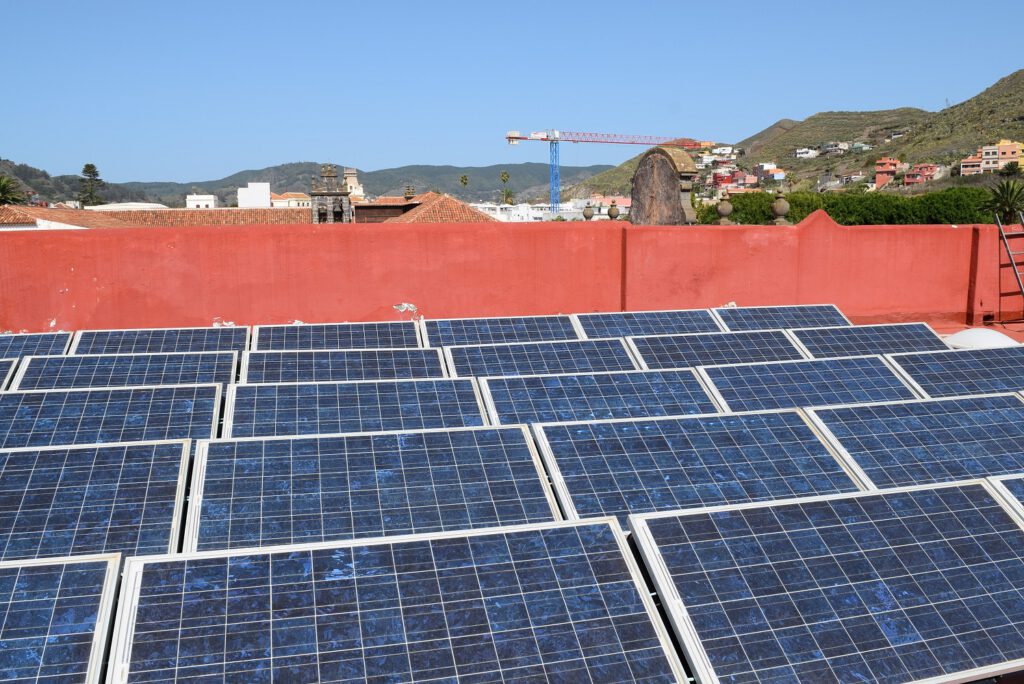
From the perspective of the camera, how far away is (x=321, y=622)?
4246 mm

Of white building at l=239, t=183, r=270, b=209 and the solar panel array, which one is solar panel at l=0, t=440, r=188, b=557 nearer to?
the solar panel array

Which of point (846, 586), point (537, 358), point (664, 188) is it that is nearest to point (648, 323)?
point (537, 358)

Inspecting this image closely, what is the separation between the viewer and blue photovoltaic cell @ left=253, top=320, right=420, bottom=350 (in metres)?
10.9

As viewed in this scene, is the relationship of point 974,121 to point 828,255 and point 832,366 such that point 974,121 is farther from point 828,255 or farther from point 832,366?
point 832,366

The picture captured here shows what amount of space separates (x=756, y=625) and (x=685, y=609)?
373mm

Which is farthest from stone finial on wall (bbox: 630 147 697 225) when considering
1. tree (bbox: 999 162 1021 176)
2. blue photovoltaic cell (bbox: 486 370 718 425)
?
tree (bbox: 999 162 1021 176)

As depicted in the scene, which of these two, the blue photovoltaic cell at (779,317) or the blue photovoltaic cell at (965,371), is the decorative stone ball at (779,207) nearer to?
the blue photovoltaic cell at (779,317)

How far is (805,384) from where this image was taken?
8852mm

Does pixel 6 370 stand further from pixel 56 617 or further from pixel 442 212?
pixel 442 212

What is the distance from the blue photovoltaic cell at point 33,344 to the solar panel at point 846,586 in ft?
28.0

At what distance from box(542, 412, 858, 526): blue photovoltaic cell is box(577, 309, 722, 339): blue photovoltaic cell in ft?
16.5

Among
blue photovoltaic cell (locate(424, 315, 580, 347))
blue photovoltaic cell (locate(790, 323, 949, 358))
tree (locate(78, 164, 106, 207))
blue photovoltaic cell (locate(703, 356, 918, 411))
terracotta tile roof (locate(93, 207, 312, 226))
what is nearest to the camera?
blue photovoltaic cell (locate(703, 356, 918, 411))

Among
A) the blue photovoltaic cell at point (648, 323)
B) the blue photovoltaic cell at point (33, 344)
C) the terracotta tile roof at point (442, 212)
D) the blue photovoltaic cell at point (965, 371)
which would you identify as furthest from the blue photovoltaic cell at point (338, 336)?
the terracotta tile roof at point (442, 212)

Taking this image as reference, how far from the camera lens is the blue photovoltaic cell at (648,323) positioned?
11969 mm
